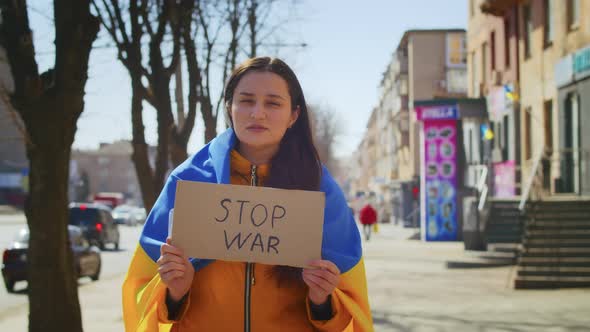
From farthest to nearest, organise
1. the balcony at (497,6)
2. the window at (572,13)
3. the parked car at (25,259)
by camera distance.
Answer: the balcony at (497,6) → the window at (572,13) → the parked car at (25,259)

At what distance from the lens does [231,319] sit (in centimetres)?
313

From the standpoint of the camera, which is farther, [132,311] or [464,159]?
[464,159]

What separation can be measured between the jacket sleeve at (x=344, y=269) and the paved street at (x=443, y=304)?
7150 mm

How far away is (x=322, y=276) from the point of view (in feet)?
9.93

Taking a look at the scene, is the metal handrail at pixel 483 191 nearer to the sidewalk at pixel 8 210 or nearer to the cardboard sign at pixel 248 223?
the cardboard sign at pixel 248 223

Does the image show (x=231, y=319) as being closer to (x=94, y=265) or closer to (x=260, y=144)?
(x=260, y=144)

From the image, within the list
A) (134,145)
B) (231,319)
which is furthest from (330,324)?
(134,145)

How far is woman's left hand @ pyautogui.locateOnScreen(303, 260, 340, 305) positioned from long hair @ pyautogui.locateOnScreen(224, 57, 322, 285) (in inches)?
6.9

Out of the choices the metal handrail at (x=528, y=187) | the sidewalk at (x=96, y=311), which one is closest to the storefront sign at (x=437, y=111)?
the metal handrail at (x=528, y=187)

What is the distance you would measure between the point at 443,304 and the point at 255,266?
10091 mm

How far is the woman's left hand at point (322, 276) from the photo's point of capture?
3020mm

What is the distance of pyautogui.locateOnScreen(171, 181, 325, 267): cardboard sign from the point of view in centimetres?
309

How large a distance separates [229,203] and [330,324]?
621 mm

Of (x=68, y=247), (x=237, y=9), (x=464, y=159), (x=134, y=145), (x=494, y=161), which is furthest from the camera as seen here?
(x=464, y=159)
